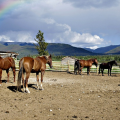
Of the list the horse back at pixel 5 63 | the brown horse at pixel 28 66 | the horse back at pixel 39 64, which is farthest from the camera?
the horse back at pixel 5 63

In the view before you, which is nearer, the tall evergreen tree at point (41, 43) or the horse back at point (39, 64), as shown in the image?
the horse back at point (39, 64)

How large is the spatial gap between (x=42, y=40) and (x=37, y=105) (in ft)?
151

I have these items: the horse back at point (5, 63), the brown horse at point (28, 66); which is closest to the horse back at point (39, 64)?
the brown horse at point (28, 66)

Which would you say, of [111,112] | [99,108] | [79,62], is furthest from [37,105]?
[79,62]

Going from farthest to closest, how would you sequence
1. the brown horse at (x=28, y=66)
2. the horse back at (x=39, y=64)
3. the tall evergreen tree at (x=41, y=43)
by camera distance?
the tall evergreen tree at (x=41, y=43), the horse back at (x=39, y=64), the brown horse at (x=28, y=66)

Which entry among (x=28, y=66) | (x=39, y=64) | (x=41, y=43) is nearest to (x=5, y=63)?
(x=39, y=64)

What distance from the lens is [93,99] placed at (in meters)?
7.77

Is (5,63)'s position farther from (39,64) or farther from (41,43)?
(41,43)

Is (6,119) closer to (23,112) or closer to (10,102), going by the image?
(23,112)

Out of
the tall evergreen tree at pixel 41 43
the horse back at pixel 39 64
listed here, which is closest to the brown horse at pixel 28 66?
the horse back at pixel 39 64

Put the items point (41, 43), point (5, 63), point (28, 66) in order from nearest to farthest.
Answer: point (28, 66)
point (5, 63)
point (41, 43)

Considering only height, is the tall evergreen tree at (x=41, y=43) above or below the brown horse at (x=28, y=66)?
above

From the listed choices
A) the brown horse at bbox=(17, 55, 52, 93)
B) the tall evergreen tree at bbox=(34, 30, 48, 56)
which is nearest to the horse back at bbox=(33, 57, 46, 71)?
the brown horse at bbox=(17, 55, 52, 93)

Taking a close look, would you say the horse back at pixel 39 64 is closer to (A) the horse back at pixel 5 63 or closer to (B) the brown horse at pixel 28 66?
(B) the brown horse at pixel 28 66
